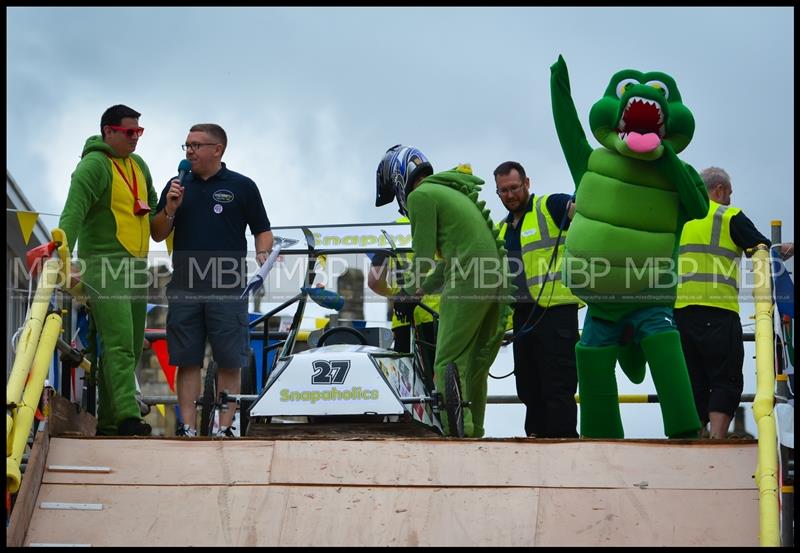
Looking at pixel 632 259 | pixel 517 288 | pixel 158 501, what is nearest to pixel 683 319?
pixel 517 288

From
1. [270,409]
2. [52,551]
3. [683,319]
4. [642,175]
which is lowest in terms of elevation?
[52,551]

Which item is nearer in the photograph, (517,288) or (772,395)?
(772,395)

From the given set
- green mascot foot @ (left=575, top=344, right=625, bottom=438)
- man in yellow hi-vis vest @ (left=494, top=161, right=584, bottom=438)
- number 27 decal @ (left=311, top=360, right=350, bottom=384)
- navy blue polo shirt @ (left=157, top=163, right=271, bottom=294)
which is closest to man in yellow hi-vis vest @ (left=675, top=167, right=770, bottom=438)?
man in yellow hi-vis vest @ (left=494, top=161, right=584, bottom=438)

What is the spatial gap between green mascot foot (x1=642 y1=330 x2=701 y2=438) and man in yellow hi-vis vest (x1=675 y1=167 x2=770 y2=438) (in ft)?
4.78

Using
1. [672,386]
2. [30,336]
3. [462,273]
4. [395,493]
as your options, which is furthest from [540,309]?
[30,336]

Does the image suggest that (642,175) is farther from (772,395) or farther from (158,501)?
(158,501)

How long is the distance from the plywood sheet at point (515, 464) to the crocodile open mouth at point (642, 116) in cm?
184

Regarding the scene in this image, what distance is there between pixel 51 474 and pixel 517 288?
3996 mm

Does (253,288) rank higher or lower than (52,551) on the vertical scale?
higher

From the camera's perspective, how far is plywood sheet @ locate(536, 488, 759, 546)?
5660 millimetres

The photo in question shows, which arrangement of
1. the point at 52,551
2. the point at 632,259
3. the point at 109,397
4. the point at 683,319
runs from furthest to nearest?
the point at 683,319 < the point at 109,397 < the point at 632,259 < the point at 52,551

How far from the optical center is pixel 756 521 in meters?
5.75

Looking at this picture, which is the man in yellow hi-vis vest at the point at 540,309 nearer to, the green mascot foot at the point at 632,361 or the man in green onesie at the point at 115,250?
the green mascot foot at the point at 632,361

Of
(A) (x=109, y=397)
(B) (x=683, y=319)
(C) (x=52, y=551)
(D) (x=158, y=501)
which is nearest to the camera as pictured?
(C) (x=52, y=551)
